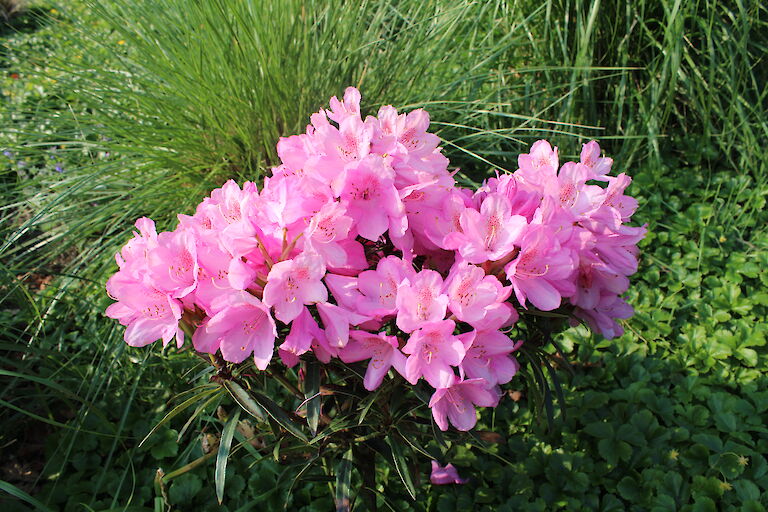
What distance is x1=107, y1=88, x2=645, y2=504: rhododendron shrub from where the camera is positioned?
0.83 metres

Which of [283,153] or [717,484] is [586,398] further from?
[283,153]

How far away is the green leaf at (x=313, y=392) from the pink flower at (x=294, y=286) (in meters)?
0.19

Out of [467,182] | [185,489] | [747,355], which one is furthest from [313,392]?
[747,355]

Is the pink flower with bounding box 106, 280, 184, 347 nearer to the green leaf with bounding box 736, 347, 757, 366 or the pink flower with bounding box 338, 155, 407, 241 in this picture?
the pink flower with bounding box 338, 155, 407, 241

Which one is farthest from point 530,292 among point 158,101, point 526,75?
point 526,75

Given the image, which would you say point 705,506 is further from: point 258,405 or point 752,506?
point 258,405

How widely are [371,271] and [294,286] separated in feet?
0.38

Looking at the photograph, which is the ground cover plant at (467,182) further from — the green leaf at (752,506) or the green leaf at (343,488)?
the green leaf at (343,488)

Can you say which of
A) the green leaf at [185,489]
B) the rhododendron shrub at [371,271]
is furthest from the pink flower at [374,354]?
the green leaf at [185,489]

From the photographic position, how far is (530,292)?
2.92 ft

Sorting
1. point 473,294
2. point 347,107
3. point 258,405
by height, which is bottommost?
point 258,405

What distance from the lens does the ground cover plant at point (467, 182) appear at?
4.96ft

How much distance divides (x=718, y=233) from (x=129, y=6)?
86.7 inches

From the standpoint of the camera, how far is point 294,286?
2.69 ft
